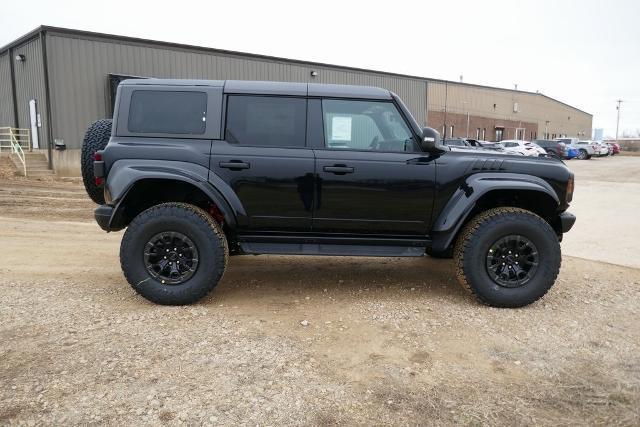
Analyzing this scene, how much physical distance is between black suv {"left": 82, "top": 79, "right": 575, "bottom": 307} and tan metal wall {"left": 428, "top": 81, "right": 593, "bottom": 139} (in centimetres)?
3571

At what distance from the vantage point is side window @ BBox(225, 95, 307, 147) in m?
4.36

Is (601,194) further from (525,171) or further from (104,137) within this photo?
(104,137)

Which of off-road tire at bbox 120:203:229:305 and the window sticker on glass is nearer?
off-road tire at bbox 120:203:229:305

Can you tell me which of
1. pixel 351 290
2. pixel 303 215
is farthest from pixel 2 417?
pixel 351 290

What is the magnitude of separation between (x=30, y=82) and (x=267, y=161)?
1790cm

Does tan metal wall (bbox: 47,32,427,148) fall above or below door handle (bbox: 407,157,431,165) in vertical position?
above

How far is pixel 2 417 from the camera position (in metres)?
2.57

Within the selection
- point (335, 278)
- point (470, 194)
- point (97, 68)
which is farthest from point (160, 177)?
point (97, 68)

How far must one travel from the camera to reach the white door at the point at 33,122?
58.5 ft

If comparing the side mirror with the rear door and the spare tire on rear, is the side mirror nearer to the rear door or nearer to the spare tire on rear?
the rear door

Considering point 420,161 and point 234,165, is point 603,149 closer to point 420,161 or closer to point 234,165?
point 420,161

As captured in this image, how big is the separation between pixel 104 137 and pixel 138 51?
51.1ft

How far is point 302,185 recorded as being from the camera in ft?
14.1

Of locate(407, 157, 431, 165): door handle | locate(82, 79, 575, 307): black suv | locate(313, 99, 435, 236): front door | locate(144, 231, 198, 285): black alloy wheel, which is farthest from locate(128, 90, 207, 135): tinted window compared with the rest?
locate(407, 157, 431, 165): door handle
